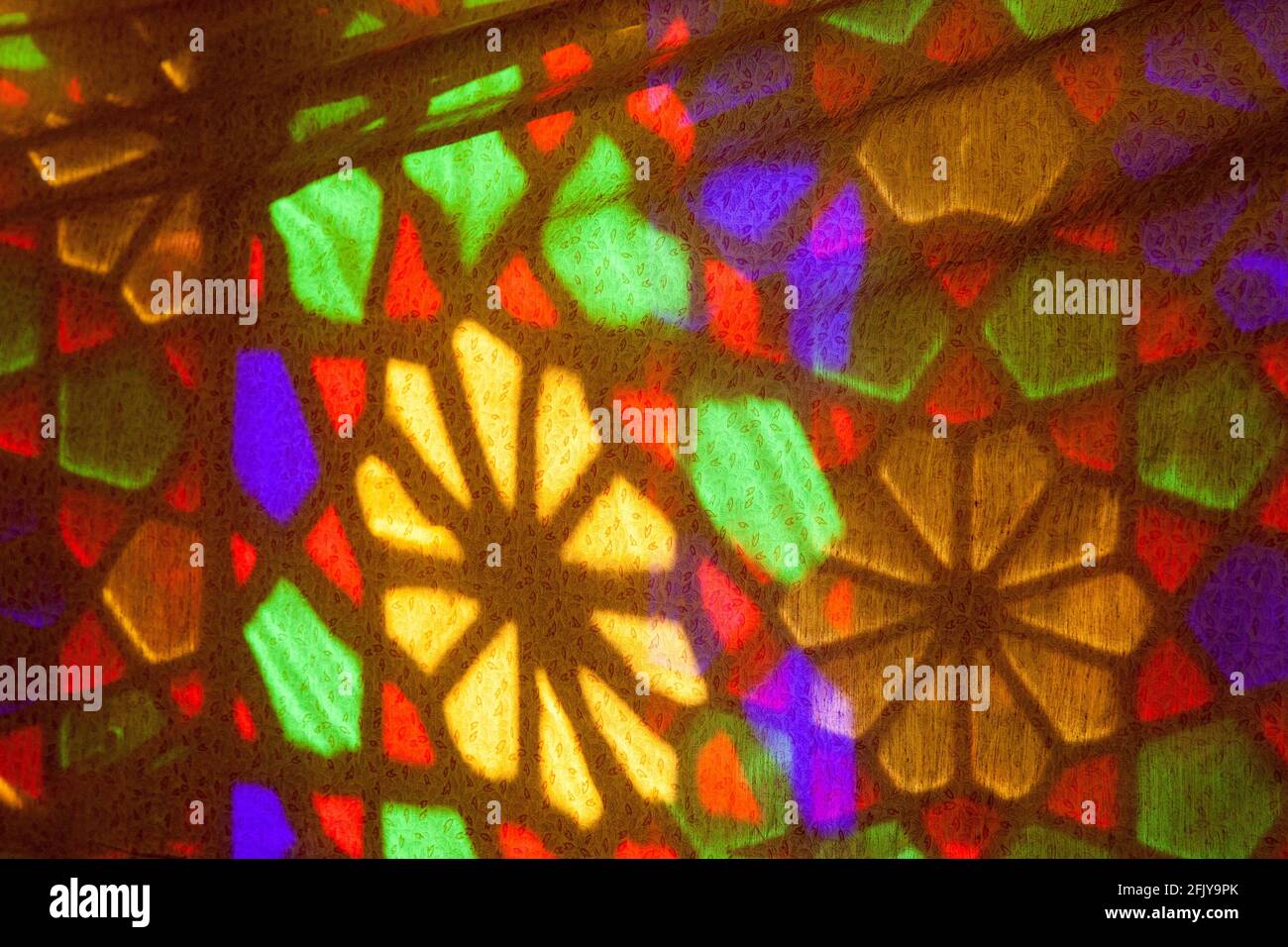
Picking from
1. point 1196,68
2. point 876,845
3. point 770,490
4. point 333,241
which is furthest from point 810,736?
point 1196,68

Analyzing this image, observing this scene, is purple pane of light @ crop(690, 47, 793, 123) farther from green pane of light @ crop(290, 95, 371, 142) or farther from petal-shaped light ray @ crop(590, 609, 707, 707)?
petal-shaped light ray @ crop(590, 609, 707, 707)

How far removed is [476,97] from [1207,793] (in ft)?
7.55

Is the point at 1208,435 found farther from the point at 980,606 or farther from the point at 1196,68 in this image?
the point at 1196,68

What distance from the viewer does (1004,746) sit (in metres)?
2.43

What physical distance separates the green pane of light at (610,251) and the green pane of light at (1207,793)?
1.48 meters

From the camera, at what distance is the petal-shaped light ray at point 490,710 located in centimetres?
250

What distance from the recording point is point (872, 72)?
246 cm

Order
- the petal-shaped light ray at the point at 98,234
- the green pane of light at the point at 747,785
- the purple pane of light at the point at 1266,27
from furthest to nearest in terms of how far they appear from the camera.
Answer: the petal-shaped light ray at the point at 98,234, the green pane of light at the point at 747,785, the purple pane of light at the point at 1266,27

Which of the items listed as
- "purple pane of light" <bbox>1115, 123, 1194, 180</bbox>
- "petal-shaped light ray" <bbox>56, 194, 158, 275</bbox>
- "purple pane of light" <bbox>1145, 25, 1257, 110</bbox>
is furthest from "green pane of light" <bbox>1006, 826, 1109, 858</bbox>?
"petal-shaped light ray" <bbox>56, 194, 158, 275</bbox>

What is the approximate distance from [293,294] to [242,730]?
1039mm

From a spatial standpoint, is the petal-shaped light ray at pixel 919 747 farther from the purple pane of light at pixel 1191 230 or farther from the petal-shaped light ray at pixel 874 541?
the purple pane of light at pixel 1191 230

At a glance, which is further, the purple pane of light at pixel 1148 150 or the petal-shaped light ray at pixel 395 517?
the petal-shaped light ray at pixel 395 517

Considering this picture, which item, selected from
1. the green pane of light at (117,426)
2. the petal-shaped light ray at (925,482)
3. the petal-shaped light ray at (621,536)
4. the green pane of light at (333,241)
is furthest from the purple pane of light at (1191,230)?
the green pane of light at (117,426)

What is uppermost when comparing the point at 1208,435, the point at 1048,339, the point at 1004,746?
the point at 1048,339
